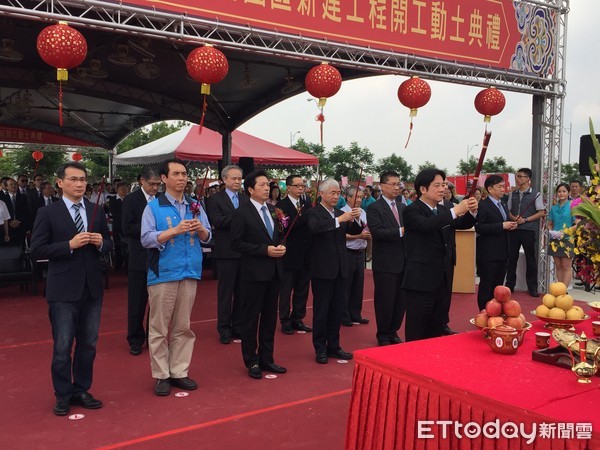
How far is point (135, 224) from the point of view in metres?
4.11

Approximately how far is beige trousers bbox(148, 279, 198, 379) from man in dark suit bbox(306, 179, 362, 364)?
0.97 metres

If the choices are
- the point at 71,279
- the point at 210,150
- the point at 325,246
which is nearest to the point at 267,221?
the point at 325,246

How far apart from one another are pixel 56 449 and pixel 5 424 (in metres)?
0.50

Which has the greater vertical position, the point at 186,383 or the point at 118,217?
the point at 118,217

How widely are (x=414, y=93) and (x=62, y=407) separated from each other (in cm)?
431

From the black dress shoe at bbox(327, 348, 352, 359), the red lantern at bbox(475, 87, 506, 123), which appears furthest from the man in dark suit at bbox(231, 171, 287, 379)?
the red lantern at bbox(475, 87, 506, 123)

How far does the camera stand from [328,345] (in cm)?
401

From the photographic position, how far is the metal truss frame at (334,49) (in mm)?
4180

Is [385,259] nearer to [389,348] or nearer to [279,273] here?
[279,273]

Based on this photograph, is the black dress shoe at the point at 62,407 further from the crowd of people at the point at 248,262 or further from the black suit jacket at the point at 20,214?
the black suit jacket at the point at 20,214

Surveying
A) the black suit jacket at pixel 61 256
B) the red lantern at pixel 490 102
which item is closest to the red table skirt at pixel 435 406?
the black suit jacket at pixel 61 256

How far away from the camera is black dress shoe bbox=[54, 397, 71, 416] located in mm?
2896

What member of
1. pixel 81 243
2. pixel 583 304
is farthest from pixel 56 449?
pixel 583 304

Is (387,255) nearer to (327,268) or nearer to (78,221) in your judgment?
(327,268)
